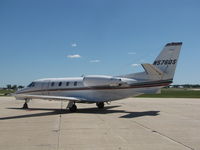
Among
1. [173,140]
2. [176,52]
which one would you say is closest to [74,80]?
[176,52]

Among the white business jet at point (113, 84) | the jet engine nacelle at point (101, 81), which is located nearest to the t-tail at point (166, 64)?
the white business jet at point (113, 84)

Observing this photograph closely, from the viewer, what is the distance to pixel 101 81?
20.3 metres

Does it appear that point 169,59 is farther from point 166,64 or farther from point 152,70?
point 152,70

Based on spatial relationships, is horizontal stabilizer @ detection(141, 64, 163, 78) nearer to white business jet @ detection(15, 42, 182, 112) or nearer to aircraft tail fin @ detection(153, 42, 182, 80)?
white business jet @ detection(15, 42, 182, 112)

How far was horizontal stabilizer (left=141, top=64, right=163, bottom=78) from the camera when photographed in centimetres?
1766

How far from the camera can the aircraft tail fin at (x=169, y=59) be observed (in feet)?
60.1

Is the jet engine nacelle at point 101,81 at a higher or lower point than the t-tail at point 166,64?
lower

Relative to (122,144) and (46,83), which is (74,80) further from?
(122,144)

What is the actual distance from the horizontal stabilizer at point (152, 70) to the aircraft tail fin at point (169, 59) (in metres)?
0.37

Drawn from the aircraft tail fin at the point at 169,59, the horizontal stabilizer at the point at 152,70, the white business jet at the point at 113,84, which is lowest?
the white business jet at the point at 113,84

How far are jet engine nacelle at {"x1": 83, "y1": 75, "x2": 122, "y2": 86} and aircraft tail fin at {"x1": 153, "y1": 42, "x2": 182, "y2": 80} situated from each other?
3.24m

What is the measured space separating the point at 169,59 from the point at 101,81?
5.42m

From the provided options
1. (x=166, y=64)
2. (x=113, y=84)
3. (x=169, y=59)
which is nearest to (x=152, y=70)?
(x=166, y=64)

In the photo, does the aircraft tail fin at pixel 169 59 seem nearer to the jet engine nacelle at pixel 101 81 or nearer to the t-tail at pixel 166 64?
the t-tail at pixel 166 64
